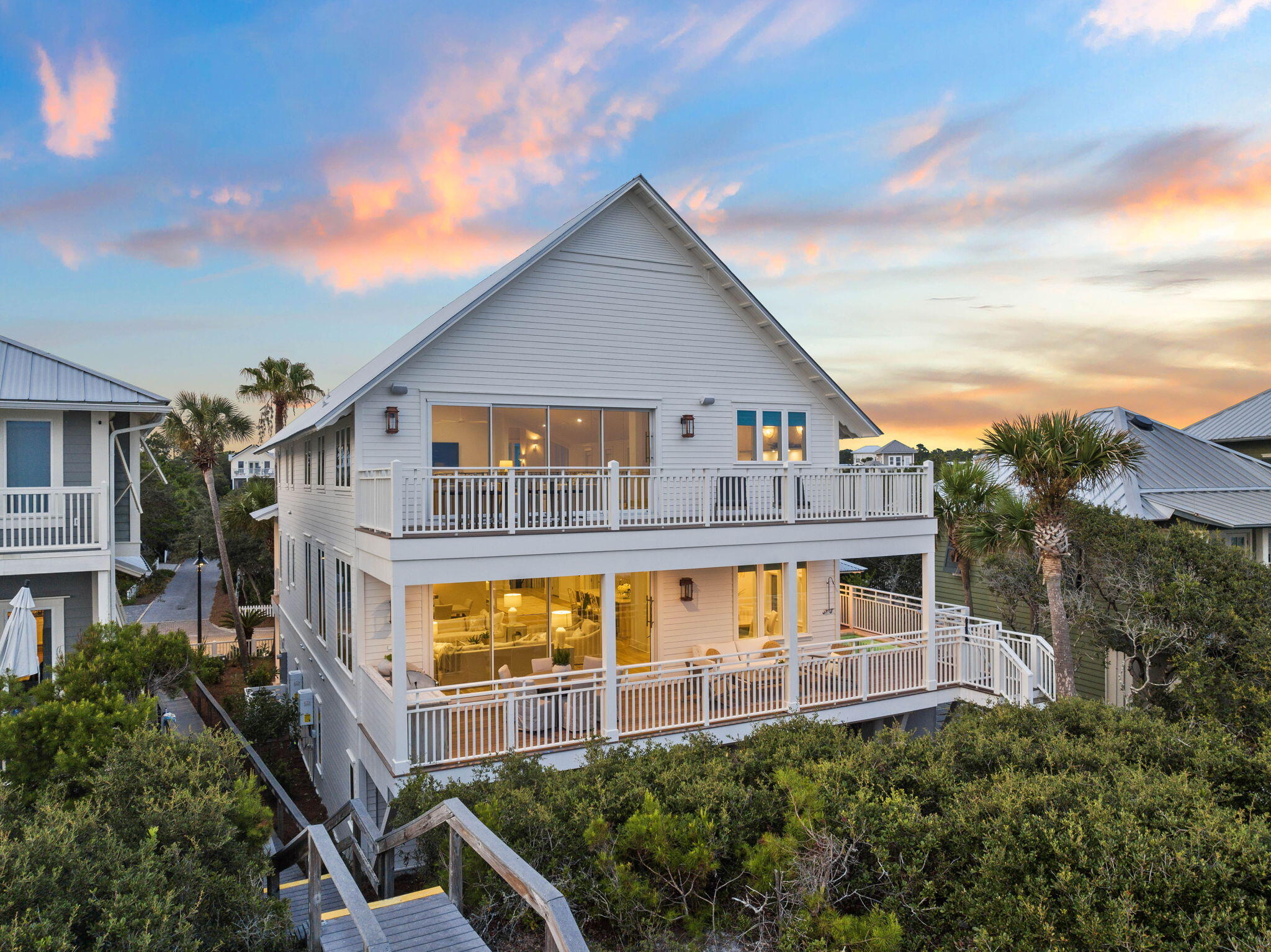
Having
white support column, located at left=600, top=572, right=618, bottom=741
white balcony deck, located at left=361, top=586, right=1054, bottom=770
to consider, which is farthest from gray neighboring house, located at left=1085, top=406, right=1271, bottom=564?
white support column, located at left=600, top=572, right=618, bottom=741

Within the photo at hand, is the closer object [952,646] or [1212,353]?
[952,646]

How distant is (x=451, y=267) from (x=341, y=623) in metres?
13.7

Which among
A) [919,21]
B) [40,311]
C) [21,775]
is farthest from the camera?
[40,311]

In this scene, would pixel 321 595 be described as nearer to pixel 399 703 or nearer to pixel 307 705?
pixel 307 705

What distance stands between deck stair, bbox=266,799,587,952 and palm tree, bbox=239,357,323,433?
32018 millimetres

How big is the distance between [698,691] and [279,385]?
29.5m

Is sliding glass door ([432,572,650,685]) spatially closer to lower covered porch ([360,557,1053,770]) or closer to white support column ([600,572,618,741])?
lower covered porch ([360,557,1053,770])

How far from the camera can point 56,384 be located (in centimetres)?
1121

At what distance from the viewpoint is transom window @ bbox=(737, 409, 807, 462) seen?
14977 mm

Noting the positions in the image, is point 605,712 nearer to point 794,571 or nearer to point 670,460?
point 794,571

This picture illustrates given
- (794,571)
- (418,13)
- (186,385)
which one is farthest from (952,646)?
(186,385)

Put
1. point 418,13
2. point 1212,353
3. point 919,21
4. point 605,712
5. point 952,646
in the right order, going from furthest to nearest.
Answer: point 1212,353 → point 418,13 → point 919,21 → point 952,646 → point 605,712

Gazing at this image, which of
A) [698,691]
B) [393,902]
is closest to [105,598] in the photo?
[393,902]

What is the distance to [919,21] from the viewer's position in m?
15.5
